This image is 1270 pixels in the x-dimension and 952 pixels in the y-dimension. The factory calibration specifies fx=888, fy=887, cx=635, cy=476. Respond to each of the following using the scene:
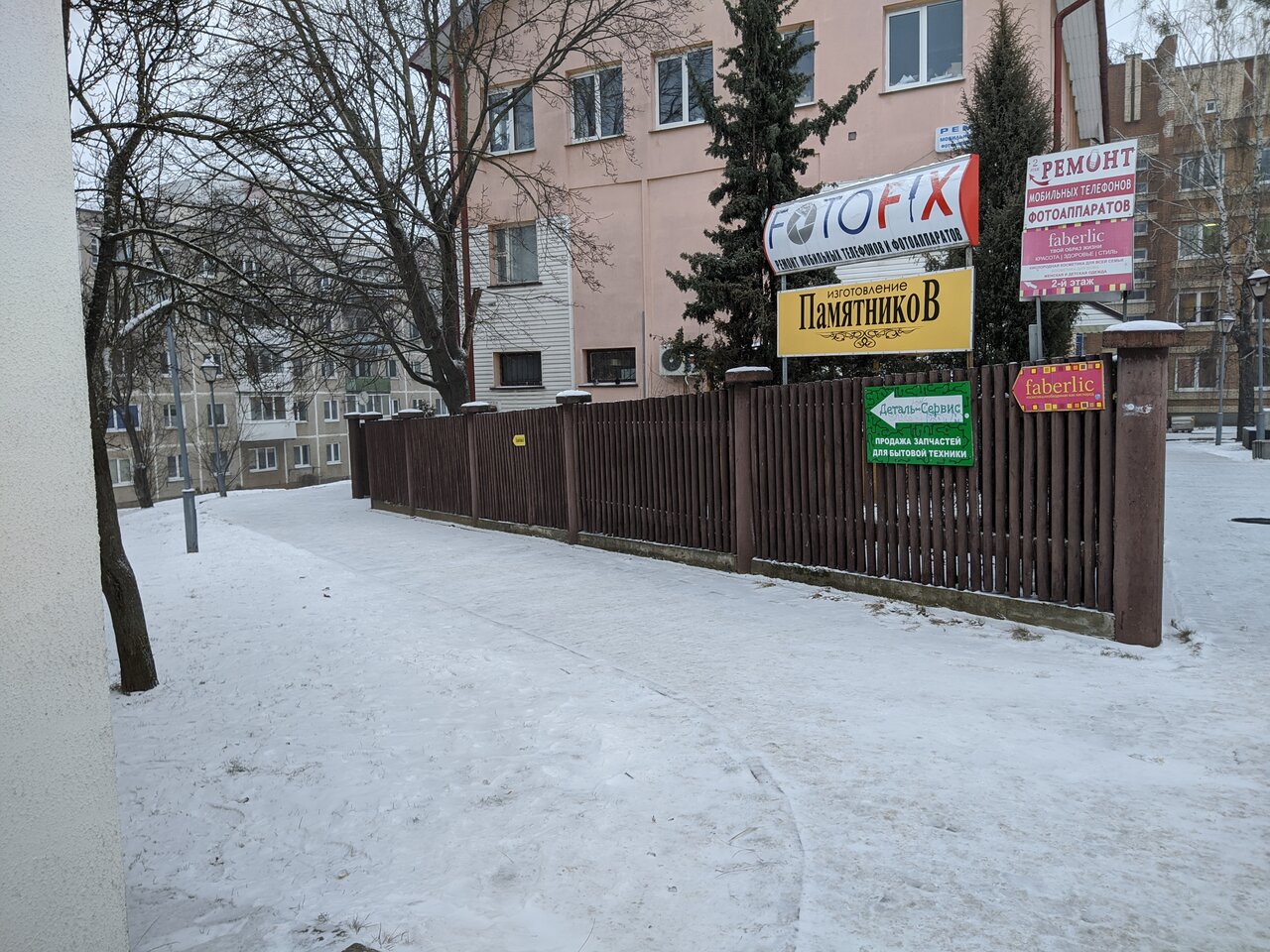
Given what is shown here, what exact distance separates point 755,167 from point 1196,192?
38064 mm

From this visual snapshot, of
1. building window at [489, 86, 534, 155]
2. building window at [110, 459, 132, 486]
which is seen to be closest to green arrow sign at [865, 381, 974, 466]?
building window at [489, 86, 534, 155]

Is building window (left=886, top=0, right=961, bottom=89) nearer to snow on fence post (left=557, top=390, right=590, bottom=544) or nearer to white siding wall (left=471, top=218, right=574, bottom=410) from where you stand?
white siding wall (left=471, top=218, right=574, bottom=410)

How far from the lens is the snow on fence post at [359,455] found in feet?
70.2

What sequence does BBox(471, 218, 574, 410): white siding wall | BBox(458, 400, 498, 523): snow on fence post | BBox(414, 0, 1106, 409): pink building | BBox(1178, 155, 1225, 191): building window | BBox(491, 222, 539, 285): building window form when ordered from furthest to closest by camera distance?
1. BBox(1178, 155, 1225, 191): building window
2. BBox(491, 222, 539, 285): building window
3. BBox(471, 218, 574, 410): white siding wall
4. BBox(414, 0, 1106, 409): pink building
5. BBox(458, 400, 498, 523): snow on fence post

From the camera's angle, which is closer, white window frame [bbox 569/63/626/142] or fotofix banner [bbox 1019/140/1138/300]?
fotofix banner [bbox 1019/140/1138/300]

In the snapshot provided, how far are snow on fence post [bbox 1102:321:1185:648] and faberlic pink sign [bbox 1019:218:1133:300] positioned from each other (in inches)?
129

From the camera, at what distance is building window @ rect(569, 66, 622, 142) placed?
2133 cm

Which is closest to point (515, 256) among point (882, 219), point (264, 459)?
point (882, 219)

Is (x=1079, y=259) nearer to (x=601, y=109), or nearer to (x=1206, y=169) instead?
(x=601, y=109)

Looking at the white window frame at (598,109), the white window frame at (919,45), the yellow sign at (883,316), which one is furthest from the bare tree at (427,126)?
the yellow sign at (883,316)

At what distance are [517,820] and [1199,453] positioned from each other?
24.9 m

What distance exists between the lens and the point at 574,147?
73.8 feet

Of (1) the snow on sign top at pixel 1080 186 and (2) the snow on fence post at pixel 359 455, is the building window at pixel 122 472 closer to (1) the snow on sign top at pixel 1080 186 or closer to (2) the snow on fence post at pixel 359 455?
(2) the snow on fence post at pixel 359 455

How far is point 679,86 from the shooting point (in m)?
21.4
